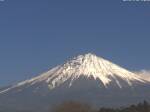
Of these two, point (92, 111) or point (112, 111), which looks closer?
point (112, 111)

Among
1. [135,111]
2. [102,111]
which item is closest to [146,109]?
[135,111]

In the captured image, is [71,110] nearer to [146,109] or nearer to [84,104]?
[84,104]

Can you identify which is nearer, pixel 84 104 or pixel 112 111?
pixel 112 111

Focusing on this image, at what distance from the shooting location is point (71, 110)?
10038 centimetres

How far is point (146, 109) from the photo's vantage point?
8906 cm

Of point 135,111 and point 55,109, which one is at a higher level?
point 55,109

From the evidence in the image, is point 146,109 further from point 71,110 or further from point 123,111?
point 71,110

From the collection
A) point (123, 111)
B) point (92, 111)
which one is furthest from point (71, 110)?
point (123, 111)

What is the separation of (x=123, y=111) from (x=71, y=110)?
1205cm

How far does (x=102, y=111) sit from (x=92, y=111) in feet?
26.1

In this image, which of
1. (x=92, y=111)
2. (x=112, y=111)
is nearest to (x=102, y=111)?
(x=112, y=111)

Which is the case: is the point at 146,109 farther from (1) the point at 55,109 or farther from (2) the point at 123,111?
(1) the point at 55,109

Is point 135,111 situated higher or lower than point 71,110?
lower

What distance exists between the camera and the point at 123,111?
90000 millimetres
